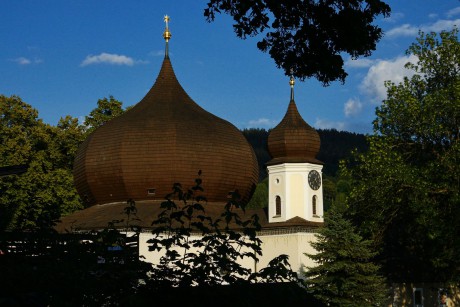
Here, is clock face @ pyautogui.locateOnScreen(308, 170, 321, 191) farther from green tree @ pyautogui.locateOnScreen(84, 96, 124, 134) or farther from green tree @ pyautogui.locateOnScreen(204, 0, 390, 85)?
green tree @ pyautogui.locateOnScreen(204, 0, 390, 85)

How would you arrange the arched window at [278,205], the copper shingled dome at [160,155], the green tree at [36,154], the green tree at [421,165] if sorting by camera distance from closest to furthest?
the green tree at [421,165]
the arched window at [278,205]
the copper shingled dome at [160,155]
the green tree at [36,154]

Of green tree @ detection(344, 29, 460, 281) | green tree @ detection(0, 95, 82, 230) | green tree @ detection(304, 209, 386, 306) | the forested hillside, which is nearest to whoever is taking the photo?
green tree @ detection(344, 29, 460, 281)

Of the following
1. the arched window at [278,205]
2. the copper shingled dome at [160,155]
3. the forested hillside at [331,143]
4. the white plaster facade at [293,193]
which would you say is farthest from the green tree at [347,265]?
the forested hillside at [331,143]

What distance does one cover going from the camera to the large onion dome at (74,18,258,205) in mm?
44812

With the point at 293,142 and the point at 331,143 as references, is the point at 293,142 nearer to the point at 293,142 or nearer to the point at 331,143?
the point at 293,142

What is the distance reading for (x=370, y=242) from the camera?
35094 millimetres

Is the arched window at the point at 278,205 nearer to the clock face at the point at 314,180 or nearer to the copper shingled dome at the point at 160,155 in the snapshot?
the clock face at the point at 314,180

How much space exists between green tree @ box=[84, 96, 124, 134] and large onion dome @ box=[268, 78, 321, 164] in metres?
13.1

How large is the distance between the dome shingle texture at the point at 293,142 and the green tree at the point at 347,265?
7.81m

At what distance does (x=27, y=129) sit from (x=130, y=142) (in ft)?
30.8

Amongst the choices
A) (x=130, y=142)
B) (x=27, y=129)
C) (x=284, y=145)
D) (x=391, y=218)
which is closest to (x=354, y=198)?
(x=391, y=218)

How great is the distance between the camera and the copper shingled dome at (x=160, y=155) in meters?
44.8

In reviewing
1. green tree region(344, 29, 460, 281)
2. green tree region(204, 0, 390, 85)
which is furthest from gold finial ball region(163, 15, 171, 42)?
green tree region(204, 0, 390, 85)

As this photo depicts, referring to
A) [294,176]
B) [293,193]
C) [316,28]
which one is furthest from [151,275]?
[294,176]
